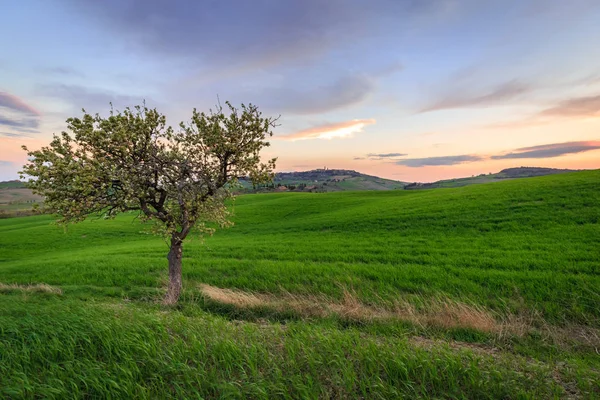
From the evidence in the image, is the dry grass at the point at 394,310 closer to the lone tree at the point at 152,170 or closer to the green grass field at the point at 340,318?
the green grass field at the point at 340,318

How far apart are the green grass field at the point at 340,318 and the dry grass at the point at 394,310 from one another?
76mm

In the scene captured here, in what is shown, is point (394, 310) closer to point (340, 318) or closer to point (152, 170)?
point (340, 318)

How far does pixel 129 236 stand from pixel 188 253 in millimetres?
20990

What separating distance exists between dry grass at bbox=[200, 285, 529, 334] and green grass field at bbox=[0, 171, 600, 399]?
0.25ft

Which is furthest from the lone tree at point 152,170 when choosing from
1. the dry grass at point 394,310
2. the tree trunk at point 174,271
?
the dry grass at point 394,310

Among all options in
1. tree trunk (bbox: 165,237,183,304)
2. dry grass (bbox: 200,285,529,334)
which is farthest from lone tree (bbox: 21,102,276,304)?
dry grass (bbox: 200,285,529,334)

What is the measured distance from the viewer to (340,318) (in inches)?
368

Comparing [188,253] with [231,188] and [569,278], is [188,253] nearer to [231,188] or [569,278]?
[231,188]

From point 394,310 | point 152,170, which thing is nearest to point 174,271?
point 152,170

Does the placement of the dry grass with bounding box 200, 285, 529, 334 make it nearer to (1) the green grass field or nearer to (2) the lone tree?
(1) the green grass field

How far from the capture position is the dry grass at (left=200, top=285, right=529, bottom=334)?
8.59 metres

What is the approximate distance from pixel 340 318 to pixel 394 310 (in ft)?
8.40

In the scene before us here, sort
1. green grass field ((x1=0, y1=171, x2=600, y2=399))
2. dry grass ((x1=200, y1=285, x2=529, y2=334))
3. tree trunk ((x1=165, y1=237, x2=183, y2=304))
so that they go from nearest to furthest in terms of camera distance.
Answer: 1. green grass field ((x1=0, y1=171, x2=600, y2=399))
2. dry grass ((x1=200, y1=285, x2=529, y2=334))
3. tree trunk ((x1=165, y1=237, x2=183, y2=304))

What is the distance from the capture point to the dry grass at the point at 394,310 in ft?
28.2
